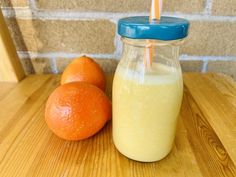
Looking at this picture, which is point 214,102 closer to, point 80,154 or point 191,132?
point 191,132

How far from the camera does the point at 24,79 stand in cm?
62

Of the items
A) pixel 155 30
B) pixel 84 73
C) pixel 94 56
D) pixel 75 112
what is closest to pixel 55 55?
pixel 94 56

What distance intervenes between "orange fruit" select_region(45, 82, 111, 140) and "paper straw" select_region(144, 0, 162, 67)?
12 centimetres

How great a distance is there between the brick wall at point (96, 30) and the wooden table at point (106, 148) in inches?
7.1

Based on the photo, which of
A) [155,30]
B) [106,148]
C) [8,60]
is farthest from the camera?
[8,60]

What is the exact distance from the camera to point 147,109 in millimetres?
311

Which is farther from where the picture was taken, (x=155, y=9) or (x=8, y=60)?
(x=8, y=60)

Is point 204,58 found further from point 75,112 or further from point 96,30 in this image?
point 75,112

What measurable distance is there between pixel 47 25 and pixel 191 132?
47 centimetres

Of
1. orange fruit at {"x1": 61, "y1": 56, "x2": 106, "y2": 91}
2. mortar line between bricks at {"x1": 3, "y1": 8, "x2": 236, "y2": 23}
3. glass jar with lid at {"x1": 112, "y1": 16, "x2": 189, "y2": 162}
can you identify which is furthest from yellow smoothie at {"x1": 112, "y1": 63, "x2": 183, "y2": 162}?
mortar line between bricks at {"x1": 3, "y1": 8, "x2": 236, "y2": 23}

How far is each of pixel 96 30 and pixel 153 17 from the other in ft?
1.12

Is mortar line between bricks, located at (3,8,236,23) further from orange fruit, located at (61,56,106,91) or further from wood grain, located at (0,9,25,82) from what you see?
orange fruit, located at (61,56,106,91)

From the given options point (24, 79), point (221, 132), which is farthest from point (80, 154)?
point (24, 79)

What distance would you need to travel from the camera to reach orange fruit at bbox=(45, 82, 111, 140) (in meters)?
0.35
